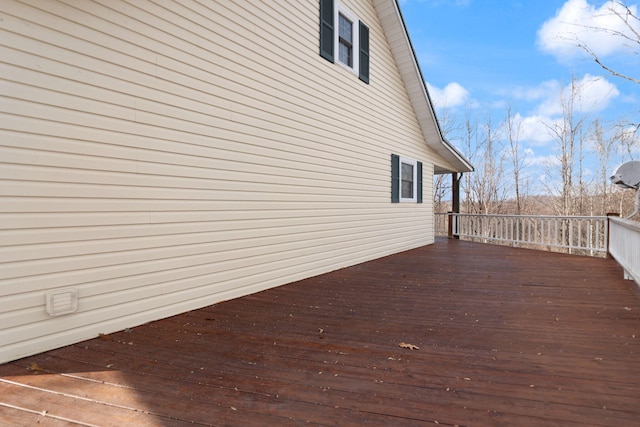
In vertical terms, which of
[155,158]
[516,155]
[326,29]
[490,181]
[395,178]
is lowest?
[155,158]

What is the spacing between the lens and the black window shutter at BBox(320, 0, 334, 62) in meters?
5.25

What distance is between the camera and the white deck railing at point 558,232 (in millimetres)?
4488

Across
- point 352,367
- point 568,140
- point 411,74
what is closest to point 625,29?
point 411,74

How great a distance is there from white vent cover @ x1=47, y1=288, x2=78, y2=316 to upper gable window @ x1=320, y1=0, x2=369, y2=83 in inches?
174

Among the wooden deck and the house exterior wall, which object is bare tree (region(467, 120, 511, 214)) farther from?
the wooden deck

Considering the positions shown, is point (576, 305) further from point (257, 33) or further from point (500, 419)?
point (257, 33)

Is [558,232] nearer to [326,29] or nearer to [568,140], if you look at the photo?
[326,29]

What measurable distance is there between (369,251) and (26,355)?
5.20 m

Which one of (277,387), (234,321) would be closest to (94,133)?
(234,321)

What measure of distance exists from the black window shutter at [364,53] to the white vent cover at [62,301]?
17.9 ft

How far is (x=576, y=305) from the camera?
11.7 feet

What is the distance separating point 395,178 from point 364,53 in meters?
2.57

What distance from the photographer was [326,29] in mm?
5387

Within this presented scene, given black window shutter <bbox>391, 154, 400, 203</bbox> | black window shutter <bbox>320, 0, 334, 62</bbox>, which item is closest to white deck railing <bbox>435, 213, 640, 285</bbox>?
black window shutter <bbox>391, 154, 400, 203</bbox>
